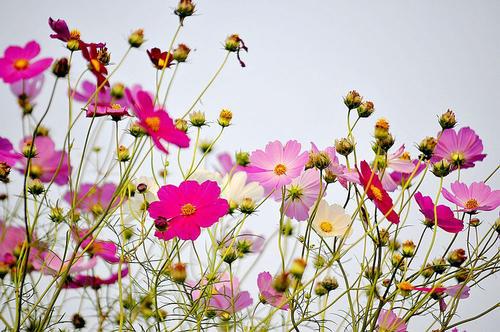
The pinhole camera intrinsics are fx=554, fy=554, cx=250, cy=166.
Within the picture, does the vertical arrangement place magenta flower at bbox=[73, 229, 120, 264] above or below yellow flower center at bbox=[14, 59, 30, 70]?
below

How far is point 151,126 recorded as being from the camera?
49cm

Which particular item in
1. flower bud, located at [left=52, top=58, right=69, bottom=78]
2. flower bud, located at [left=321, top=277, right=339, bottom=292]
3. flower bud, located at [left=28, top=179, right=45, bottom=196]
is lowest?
flower bud, located at [left=321, top=277, right=339, bottom=292]

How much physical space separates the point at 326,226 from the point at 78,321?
311mm

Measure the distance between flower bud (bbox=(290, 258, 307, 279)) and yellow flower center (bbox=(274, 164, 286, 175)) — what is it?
7.2 inches

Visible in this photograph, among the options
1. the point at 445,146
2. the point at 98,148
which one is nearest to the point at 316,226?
the point at 445,146

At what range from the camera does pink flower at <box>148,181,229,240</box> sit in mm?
565

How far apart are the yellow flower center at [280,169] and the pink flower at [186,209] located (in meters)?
0.10

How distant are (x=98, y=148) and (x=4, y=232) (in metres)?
0.44

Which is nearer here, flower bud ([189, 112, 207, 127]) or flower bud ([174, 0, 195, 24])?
flower bud ([174, 0, 195, 24])

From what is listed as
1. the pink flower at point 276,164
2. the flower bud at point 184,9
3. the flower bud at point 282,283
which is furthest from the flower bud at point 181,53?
the flower bud at point 282,283

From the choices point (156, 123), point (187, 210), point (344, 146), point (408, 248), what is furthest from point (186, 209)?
point (408, 248)

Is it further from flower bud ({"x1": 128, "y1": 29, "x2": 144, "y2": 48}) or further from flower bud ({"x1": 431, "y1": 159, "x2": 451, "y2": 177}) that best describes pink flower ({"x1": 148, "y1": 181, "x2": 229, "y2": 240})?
flower bud ({"x1": 431, "y1": 159, "x2": 451, "y2": 177})

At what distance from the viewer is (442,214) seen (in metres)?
0.64

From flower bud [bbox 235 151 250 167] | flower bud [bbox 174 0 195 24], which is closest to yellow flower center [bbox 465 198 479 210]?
flower bud [bbox 235 151 250 167]
